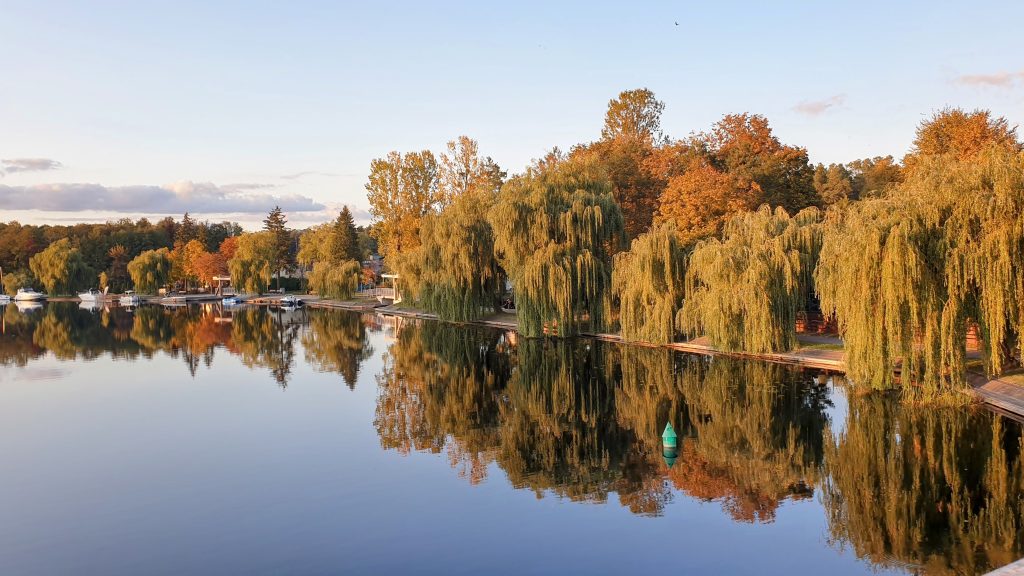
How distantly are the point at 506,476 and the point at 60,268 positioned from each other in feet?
352

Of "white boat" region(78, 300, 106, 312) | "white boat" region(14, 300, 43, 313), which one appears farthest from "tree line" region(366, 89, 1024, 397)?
"white boat" region(14, 300, 43, 313)

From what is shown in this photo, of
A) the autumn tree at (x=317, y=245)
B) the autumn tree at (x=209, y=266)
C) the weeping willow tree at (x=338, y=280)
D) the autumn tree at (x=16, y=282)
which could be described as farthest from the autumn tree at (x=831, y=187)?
the autumn tree at (x=16, y=282)

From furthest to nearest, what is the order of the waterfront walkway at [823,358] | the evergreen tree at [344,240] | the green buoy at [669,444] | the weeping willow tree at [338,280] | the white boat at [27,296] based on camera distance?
the white boat at [27,296] < the evergreen tree at [344,240] < the weeping willow tree at [338,280] < the waterfront walkway at [823,358] < the green buoy at [669,444]

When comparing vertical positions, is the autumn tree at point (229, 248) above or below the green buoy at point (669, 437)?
above

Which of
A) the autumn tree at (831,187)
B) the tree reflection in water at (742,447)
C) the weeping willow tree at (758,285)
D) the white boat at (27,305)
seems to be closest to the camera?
the tree reflection in water at (742,447)

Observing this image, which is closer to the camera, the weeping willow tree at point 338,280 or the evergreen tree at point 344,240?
the weeping willow tree at point 338,280

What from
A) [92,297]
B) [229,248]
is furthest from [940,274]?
[229,248]

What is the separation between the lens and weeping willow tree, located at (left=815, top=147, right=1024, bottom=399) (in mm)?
19719

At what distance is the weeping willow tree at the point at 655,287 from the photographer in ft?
113

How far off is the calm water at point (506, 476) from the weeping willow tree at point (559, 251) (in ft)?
25.0

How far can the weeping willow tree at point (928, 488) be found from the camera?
1227 centimetres

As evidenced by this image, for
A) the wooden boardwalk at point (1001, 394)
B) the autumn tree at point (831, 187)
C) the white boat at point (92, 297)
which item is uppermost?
the autumn tree at point (831, 187)

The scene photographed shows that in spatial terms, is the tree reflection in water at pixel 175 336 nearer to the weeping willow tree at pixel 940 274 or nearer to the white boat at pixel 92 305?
the white boat at pixel 92 305

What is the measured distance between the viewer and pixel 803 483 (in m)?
16.0
